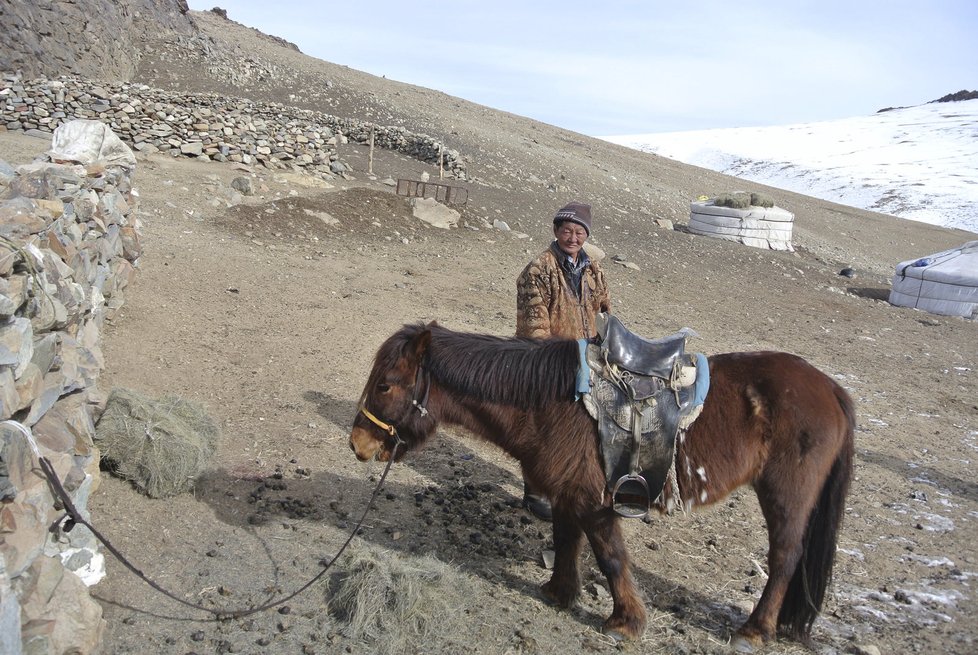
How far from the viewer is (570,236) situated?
4320mm

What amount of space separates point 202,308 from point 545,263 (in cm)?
447

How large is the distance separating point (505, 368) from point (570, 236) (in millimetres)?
1292

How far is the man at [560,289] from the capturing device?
4.32 m

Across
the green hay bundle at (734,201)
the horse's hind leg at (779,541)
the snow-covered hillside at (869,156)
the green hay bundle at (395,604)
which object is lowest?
the green hay bundle at (395,604)

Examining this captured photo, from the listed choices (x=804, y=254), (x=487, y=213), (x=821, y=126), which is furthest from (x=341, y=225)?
(x=821, y=126)

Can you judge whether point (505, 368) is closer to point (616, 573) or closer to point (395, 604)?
point (616, 573)

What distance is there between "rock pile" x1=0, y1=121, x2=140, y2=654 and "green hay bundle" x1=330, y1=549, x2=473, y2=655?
105 cm

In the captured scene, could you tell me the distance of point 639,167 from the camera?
31078 millimetres

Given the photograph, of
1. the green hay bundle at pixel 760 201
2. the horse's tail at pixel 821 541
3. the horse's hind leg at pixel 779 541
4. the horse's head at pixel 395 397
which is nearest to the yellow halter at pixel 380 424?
the horse's head at pixel 395 397

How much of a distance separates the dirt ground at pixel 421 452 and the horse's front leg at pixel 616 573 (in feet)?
0.52

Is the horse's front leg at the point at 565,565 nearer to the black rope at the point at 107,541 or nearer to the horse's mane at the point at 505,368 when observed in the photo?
the horse's mane at the point at 505,368

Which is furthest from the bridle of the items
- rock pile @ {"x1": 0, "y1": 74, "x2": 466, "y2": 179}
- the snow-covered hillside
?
the snow-covered hillside

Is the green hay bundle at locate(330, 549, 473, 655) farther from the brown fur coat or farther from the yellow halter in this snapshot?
the brown fur coat

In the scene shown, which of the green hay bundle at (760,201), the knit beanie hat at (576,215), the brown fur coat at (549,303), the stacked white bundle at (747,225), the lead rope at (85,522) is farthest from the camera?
the green hay bundle at (760,201)
